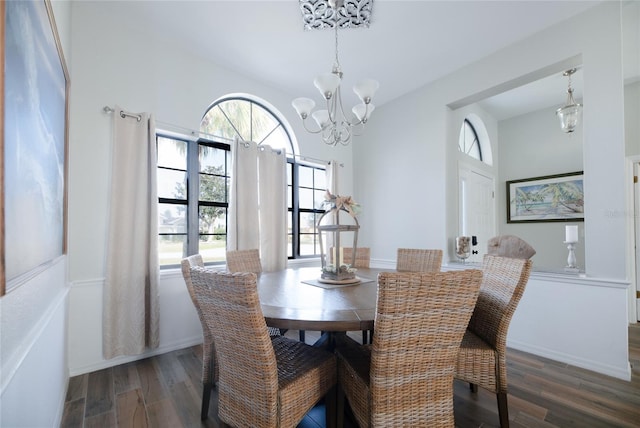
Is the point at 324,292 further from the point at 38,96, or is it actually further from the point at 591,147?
the point at 591,147

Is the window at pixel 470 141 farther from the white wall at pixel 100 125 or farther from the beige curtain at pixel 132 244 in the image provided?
the beige curtain at pixel 132 244

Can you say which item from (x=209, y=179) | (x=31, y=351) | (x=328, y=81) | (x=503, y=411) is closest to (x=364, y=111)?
(x=328, y=81)

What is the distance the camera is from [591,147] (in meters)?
2.34

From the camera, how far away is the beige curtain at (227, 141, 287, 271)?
3.02m

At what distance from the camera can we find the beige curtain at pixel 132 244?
229 cm

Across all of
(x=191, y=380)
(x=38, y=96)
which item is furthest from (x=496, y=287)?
(x=38, y=96)

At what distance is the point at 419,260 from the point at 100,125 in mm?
3031

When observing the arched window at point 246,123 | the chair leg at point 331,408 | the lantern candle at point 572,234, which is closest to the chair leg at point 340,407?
the chair leg at point 331,408

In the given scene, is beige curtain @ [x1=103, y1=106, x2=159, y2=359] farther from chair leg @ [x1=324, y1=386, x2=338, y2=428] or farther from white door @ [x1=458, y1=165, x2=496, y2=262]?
white door @ [x1=458, y1=165, x2=496, y2=262]

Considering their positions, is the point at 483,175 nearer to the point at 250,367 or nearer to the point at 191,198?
the point at 191,198

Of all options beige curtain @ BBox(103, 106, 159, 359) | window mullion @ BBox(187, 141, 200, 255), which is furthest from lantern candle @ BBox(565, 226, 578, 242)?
beige curtain @ BBox(103, 106, 159, 359)

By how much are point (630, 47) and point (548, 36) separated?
1162mm

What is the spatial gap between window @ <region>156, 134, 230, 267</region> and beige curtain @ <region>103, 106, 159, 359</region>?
1.03 ft

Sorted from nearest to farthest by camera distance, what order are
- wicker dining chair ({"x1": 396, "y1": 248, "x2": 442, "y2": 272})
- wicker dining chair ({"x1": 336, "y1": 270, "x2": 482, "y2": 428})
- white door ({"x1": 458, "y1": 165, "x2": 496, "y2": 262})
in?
1. wicker dining chair ({"x1": 336, "y1": 270, "x2": 482, "y2": 428})
2. wicker dining chair ({"x1": 396, "y1": 248, "x2": 442, "y2": 272})
3. white door ({"x1": 458, "y1": 165, "x2": 496, "y2": 262})
